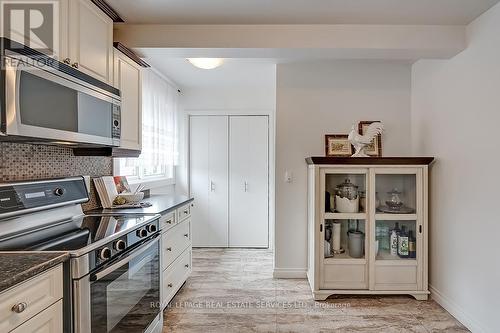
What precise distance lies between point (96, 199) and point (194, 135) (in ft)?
7.44

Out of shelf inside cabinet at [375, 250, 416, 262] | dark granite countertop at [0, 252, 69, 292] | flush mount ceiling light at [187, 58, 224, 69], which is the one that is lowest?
shelf inside cabinet at [375, 250, 416, 262]

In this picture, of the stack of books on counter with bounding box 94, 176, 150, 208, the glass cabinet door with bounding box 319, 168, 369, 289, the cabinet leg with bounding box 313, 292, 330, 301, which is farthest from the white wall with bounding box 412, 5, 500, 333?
the stack of books on counter with bounding box 94, 176, 150, 208

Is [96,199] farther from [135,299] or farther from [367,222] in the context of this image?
[367,222]

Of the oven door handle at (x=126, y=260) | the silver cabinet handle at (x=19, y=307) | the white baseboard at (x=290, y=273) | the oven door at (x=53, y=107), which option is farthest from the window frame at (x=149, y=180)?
the silver cabinet handle at (x=19, y=307)

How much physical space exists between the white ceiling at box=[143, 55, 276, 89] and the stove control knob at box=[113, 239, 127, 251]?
206 cm

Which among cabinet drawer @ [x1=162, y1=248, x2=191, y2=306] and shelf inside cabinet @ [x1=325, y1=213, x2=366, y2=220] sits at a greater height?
shelf inside cabinet @ [x1=325, y1=213, x2=366, y2=220]

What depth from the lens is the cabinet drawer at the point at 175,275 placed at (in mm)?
2549

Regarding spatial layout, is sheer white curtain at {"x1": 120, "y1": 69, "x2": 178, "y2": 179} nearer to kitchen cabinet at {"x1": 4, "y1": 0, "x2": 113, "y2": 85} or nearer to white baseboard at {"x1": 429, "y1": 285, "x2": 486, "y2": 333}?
kitchen cabinet at {"x1": 4, "y1": 0, "x2": 113, "y2": 85}

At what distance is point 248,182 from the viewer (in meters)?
4.64

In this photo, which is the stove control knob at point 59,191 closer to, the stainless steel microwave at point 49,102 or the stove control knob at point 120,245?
the stainless steel microwave at point 49,102

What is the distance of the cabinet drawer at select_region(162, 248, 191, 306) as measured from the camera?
2549 millimetres

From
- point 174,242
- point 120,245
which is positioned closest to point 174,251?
point 174,242

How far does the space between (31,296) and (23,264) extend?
12cm

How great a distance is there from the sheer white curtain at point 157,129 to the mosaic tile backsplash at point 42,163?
0.70 m
